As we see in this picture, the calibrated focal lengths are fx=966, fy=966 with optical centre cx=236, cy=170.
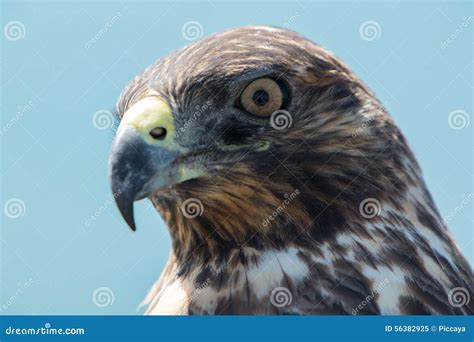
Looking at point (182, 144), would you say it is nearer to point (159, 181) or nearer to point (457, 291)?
point (159, 181)

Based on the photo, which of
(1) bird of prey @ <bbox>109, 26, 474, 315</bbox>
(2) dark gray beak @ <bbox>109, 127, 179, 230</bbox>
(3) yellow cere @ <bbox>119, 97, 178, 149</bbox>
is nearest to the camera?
(2) dark gray beak @ <bbox>109, 127, 179, 230</bbox>

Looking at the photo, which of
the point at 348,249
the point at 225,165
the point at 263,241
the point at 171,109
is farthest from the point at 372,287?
the point at 171,109

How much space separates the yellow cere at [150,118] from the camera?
473 centimetres

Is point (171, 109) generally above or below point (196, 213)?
above

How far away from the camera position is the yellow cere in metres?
4.73

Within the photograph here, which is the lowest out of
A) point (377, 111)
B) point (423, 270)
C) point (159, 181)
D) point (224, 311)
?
point (224, 311)

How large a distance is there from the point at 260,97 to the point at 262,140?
23 centimetres

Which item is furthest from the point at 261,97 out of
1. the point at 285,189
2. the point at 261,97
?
the point at 285,189

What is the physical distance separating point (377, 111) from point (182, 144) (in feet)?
3.95

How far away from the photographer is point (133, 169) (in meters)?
4.55

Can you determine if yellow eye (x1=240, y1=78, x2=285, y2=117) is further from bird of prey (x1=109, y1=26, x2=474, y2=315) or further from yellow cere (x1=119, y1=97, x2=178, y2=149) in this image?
yellow cere (x1=119, y1=97, x2=178, y2=149)

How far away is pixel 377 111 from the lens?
5383mm

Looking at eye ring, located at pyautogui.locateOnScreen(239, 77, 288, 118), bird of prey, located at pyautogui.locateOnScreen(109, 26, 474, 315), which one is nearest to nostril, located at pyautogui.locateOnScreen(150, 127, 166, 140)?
bird of prey, located at pyautogui.locateOnScreen(109, 26, 474, 315)

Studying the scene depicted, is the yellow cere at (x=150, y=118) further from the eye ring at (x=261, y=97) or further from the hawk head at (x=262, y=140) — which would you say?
the eye ring at (x=261, y=97)
